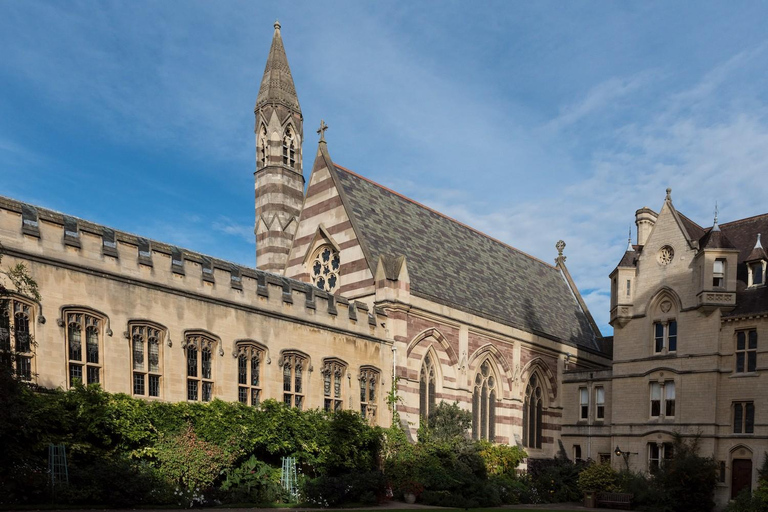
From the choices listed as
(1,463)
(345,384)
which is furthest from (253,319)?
(1,463)

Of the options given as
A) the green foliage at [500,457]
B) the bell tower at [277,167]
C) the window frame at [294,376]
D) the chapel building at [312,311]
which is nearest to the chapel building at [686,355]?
the chapel building at [312,311]

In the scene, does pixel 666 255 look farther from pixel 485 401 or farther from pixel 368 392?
pixel 368 392

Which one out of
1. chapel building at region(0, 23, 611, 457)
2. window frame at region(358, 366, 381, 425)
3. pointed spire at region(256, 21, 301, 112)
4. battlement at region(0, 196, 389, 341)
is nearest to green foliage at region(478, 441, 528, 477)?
chapel building at region(0, 23, 611, 457)

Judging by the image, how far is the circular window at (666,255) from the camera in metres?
31.5

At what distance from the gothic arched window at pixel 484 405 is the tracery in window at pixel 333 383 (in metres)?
8.15

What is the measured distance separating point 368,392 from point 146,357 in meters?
9.82

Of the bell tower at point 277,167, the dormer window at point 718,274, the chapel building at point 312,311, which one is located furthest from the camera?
the bell tower at point 277,167

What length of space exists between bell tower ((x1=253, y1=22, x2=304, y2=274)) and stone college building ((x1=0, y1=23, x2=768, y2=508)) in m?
0.13

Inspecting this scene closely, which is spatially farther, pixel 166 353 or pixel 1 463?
pixel 166 353

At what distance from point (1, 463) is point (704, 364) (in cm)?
2661

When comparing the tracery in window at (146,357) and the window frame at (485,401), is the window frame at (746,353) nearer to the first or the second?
the window frame at (485,401)

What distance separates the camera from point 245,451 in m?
20.8

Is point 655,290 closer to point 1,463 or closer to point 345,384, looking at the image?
point 345,384

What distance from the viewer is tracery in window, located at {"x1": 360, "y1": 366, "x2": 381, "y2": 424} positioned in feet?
87.5
